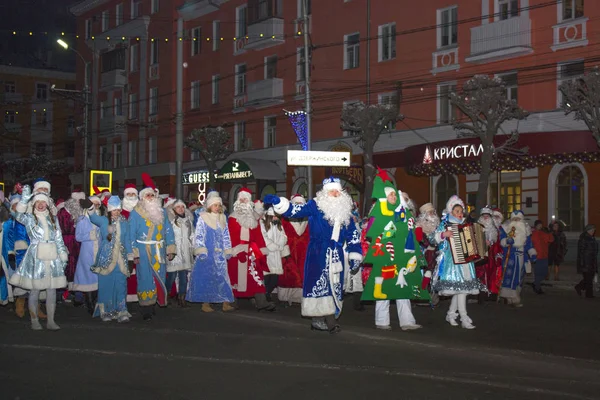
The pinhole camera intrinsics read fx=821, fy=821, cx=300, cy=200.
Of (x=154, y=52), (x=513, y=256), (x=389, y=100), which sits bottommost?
(x=513, y=256)

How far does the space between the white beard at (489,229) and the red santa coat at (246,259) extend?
4.09 metres

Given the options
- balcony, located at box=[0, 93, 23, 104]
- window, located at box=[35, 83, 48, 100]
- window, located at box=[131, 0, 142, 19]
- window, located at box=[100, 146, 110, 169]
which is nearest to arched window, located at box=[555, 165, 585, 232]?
window, located at box=[131, 0, 142, 19]

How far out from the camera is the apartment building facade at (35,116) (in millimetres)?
65125

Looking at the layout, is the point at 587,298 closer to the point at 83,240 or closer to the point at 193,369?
the point at 83,240

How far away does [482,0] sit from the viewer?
2823 cm

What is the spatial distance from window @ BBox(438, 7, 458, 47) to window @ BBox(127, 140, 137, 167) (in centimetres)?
2477

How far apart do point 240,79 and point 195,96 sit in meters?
4.40

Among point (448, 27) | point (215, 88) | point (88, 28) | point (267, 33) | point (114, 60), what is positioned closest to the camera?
point (448, 27)

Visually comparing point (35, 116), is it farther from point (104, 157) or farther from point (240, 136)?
point (240, 136)

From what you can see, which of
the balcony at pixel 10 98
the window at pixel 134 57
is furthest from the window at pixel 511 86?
the balcony at pixel 10 98

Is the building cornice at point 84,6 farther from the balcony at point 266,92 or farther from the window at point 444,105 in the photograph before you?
the window at point 444,105

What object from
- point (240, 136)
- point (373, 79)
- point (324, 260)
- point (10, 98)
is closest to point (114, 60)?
point (240, 136)

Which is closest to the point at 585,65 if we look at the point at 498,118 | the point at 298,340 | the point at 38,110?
the point at 498,118

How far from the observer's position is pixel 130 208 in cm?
1255
